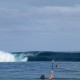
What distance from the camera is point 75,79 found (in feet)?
274

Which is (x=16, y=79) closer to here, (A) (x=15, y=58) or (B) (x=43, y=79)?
(B) (x=43, y=79)

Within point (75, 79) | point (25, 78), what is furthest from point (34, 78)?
point (75, 79)

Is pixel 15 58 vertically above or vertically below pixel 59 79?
above

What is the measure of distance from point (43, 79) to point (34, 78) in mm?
5982

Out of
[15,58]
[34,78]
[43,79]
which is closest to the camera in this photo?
[43,79]

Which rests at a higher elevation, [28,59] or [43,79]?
[28,59]

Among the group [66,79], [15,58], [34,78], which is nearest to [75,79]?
[66,79]

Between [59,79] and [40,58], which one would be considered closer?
[59,79]

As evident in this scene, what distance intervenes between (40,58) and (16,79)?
355ft

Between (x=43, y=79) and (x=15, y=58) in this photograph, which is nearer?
(x=43, y=79)

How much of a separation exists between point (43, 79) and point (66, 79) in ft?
16.0

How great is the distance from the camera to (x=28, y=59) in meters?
190

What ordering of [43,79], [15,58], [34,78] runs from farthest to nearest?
[15,58], [34,78], [43,79]

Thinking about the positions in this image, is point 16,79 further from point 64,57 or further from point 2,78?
point 64,57
